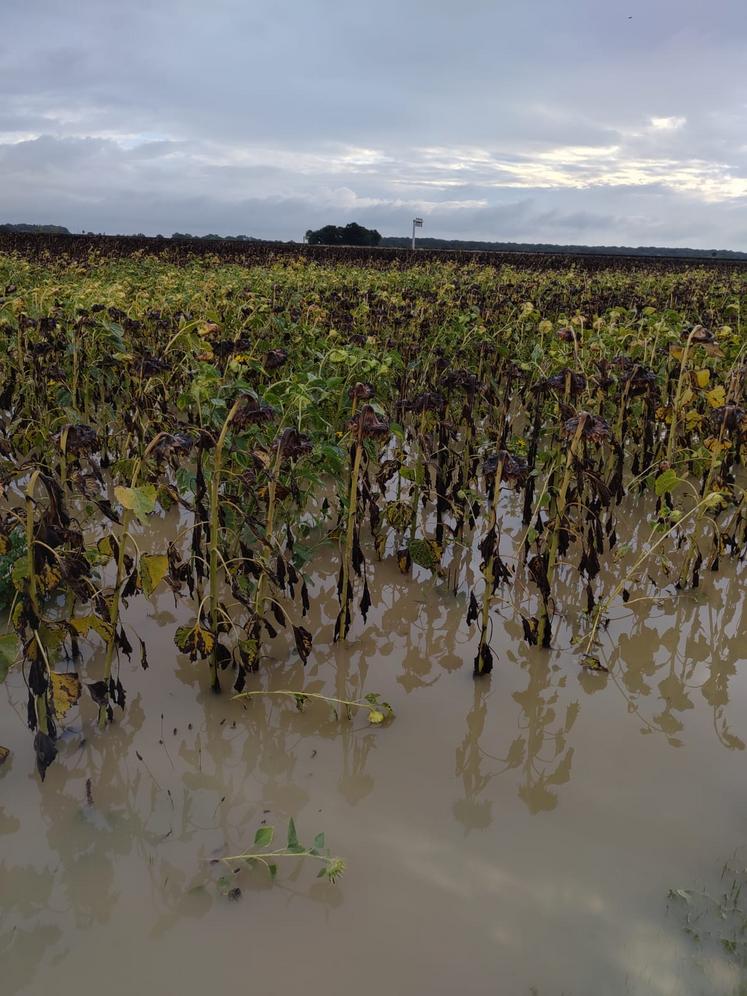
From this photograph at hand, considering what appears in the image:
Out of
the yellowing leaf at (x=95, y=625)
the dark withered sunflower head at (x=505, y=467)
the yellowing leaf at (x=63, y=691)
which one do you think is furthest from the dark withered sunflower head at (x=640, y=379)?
the yellowing leaf at (x=63, y=691)

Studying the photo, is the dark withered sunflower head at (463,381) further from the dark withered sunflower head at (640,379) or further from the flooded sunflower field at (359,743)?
the dark withered sunflower head at (640,379)

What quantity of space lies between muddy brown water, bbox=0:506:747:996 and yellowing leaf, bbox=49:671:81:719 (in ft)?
0.95

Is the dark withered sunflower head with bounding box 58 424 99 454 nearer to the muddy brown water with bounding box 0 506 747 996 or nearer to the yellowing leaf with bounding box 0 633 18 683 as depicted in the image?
the yellowing leaf with bounding box 0 633 18 683

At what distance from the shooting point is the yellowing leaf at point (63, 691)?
2033 millimetres

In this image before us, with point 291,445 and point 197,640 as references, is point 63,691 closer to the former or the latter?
point 197,640

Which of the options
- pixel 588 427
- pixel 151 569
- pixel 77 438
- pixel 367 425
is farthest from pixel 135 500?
pixel 588 427

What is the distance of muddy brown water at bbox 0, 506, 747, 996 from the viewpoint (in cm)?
165

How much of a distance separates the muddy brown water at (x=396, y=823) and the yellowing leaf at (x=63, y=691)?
29cm

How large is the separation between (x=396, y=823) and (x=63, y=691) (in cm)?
102

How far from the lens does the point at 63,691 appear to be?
2.05 metres

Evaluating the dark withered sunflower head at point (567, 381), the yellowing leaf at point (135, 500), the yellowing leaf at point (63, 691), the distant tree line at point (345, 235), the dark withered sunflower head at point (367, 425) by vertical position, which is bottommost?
the yellowing leaf at point (63, 691)

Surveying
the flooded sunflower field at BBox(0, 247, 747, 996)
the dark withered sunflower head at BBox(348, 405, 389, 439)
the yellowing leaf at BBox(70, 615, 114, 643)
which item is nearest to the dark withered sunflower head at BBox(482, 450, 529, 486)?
the flooded sunflower field at BBox(0, 247, 747, 996)

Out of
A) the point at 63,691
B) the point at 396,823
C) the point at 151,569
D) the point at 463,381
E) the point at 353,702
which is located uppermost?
the point at 463,381

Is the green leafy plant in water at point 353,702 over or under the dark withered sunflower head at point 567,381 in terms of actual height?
under
